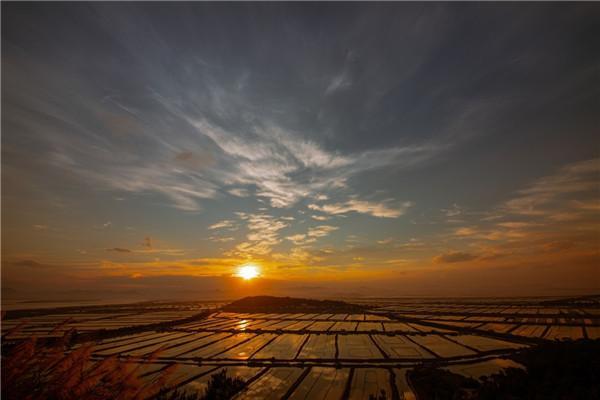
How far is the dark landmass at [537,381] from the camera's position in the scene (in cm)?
1018

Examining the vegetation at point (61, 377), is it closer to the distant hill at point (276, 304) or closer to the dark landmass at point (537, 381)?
the dark landmass at point (537, 381)

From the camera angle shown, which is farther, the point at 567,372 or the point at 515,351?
the point at 515,351

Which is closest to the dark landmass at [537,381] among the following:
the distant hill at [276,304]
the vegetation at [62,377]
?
the vegetation at [62,377]

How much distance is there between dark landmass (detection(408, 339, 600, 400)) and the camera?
10180mm

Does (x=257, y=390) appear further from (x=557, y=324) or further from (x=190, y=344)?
(x=557, y=324)

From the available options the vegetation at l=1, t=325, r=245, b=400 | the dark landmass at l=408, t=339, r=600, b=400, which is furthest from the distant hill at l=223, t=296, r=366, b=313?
the vegetation at l=1, t=325, r=245, b=400

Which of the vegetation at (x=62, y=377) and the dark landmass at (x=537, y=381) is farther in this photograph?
the dark landmass at (x=537, y=381)

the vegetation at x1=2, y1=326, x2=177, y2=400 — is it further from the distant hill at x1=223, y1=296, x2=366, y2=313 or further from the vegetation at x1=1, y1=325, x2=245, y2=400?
the distant hill at x1=223, y1=296, x2=366, y2=313

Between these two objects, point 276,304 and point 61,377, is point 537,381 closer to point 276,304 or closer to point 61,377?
point 61,377

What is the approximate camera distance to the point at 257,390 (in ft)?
40.6

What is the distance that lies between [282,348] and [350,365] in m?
6.41

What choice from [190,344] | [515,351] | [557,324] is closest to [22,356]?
[190,344]

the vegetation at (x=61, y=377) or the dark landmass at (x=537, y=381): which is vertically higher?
the vegetation at (x=61, y=377)

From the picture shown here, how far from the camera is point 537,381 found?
11258 mm
